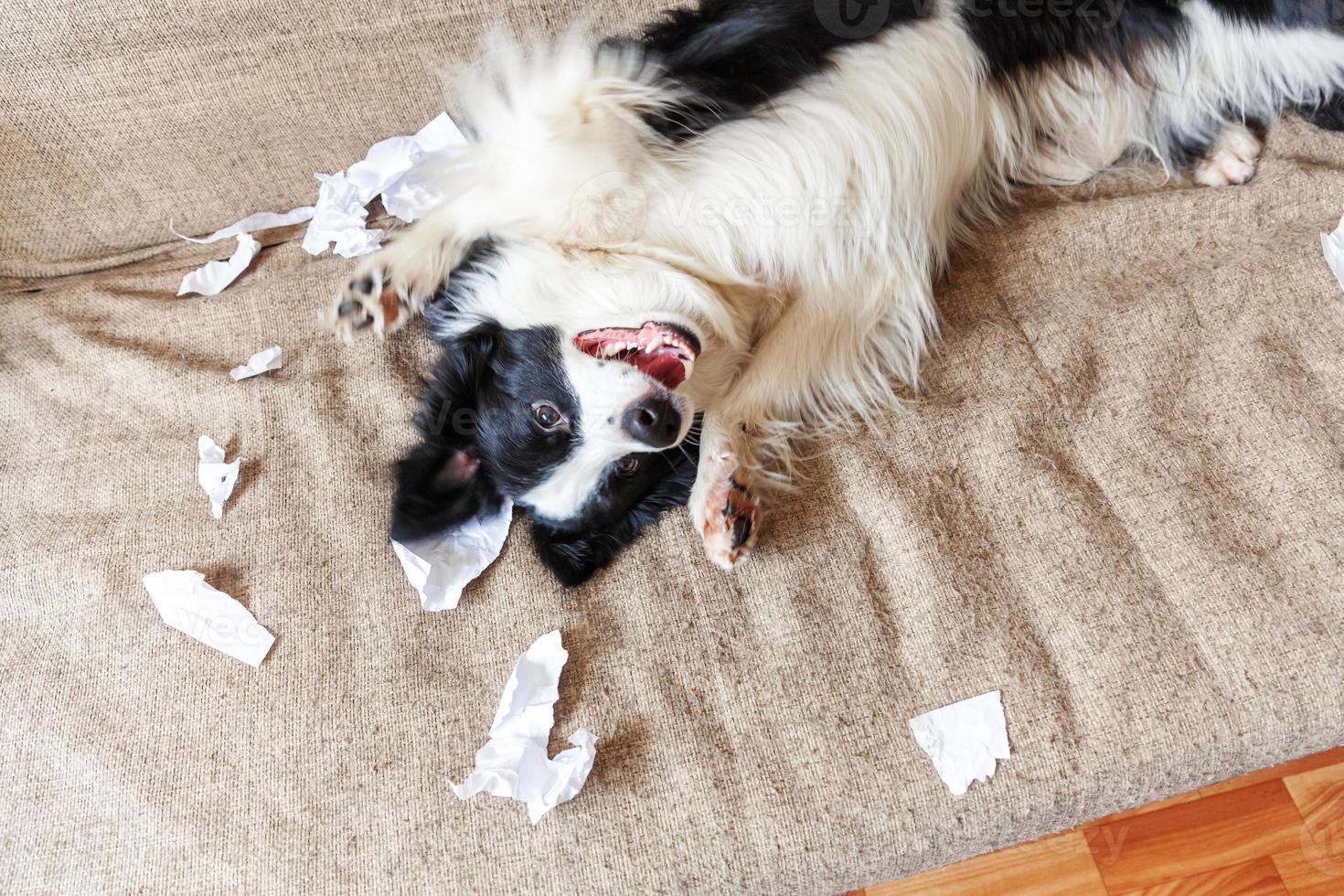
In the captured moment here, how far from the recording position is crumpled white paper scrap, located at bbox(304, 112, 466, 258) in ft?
6.28

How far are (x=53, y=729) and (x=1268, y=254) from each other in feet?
7.31

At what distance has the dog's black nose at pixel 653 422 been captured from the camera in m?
1.37

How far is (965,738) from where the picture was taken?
1322 millimetres

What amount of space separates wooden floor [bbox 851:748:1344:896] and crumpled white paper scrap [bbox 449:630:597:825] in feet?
2.54

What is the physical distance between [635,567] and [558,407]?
304 mm

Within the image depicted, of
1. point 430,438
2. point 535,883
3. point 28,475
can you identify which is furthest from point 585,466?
point 28,475

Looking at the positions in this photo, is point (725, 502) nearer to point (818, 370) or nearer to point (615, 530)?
point (615, 530)

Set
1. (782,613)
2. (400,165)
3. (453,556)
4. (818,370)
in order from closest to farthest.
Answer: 1. (782,613)
2. (453,556)
3. (818,370)
4. (400,165)

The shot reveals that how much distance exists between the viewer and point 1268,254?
64.9 inches

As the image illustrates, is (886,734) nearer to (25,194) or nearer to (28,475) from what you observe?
(28,475)

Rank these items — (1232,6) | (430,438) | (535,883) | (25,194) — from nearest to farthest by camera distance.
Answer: (535,883)
(430,438)
(1232,6)
(25,194)

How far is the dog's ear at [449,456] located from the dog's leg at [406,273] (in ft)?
0.37

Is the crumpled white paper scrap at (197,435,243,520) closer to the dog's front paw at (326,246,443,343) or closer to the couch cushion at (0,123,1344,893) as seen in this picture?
the couch cushion at (0,123,1344,893)

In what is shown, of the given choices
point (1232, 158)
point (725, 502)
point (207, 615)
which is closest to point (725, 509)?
point (725, 502)
